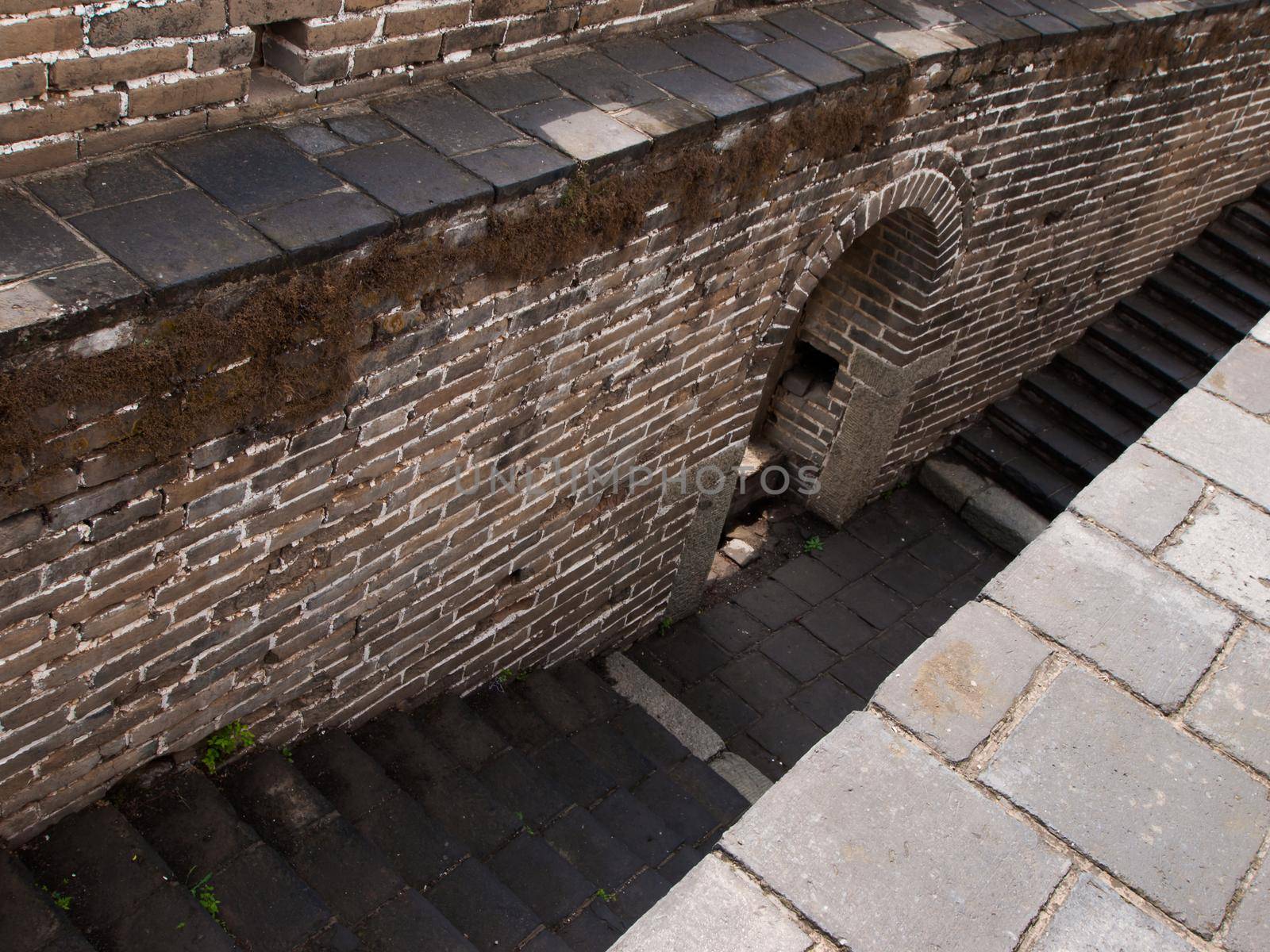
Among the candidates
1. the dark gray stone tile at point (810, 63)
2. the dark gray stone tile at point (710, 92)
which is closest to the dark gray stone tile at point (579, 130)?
the dark gray stone tile at point (710, 92)

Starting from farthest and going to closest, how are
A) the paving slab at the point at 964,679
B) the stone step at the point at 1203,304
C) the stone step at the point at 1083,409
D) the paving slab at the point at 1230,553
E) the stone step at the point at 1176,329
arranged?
the stone step at the point at 1203,304 → the stone step at the point at 1176,329 → the stone step at the point at 1083,409 → the paving slab at the point at 1230,553 → the paving slab at the point at 964,679

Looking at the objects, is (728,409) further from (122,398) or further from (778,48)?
(122,398)

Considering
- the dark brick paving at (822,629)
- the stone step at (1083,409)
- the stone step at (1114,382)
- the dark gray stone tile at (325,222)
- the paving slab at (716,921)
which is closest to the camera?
the paving slab at (716,921)

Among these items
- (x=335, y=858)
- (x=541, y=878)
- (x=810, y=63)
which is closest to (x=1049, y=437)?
(x=810, y=63)

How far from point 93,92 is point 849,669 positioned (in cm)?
501

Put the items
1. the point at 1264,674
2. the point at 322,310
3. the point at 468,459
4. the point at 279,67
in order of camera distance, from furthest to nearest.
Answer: the point at 468,459 → the point at 279,67 → the point at 322,310 → the point at 1264,674

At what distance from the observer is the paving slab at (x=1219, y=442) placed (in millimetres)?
2197

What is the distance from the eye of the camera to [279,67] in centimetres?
316

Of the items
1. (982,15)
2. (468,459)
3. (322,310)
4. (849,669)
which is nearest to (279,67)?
(322,310)

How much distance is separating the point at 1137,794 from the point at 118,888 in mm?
2935

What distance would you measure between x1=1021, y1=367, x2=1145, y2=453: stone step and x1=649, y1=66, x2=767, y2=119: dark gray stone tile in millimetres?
4756

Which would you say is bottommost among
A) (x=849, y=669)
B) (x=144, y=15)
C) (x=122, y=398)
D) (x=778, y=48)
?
(x=849, y=669)

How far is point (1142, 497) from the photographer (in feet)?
6.93

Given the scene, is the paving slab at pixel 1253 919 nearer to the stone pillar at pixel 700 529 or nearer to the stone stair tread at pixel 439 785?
the stone stair tread at pixel 439 785
